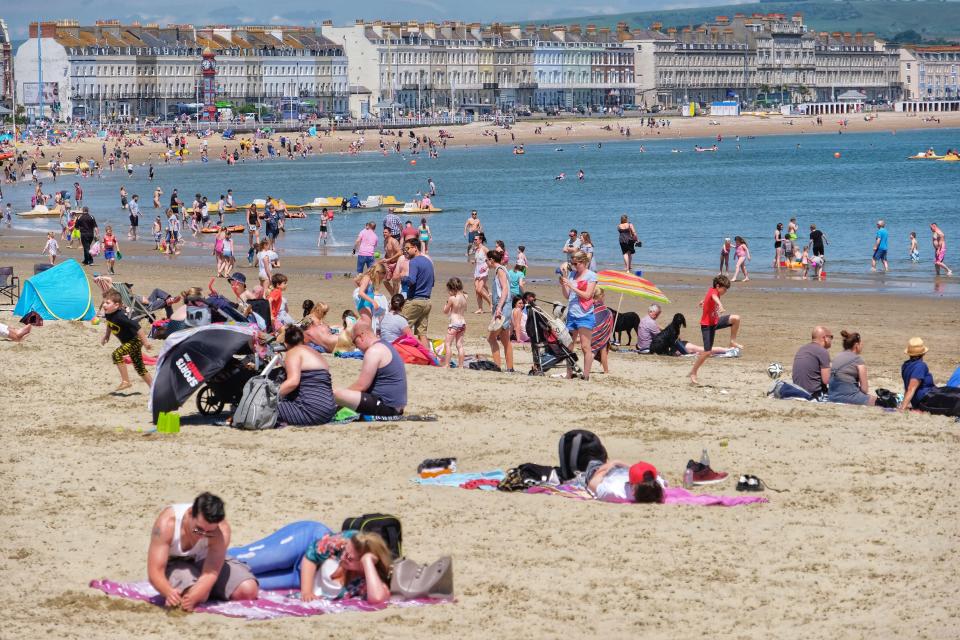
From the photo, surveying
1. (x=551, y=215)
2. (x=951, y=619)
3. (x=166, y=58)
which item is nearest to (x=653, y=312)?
(x=951, y=619)

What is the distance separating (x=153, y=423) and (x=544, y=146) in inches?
4779

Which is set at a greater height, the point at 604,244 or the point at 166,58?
the point at 166,58

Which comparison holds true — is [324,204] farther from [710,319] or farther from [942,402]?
[942,402]

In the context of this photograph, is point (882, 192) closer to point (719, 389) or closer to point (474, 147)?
point (719, 389)

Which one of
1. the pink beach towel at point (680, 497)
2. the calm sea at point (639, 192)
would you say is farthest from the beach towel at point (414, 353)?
the calm sea at point (639, 192)

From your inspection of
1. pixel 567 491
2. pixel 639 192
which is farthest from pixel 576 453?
pixel 639 192

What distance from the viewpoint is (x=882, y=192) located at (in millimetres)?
63156

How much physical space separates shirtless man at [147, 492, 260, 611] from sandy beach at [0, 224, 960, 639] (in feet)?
0.51

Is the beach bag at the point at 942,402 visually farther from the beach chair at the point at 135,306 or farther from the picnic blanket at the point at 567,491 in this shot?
the beach chair at the point at 135,306

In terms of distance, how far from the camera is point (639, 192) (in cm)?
6519

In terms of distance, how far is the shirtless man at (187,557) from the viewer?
784cm

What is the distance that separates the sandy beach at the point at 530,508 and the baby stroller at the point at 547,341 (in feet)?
1.71

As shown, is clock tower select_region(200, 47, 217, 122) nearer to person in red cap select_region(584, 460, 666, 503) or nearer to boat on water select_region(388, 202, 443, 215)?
boat on water select_region(388, 202, 443, 215)

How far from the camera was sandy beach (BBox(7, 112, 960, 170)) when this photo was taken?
383 feet
